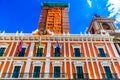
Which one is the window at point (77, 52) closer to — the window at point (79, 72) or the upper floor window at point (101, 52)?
the window at point (79, 72)

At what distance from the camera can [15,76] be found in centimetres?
2444

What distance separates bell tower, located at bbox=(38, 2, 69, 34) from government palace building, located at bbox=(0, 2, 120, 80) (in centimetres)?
1180

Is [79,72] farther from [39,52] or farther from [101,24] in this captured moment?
[101,24]

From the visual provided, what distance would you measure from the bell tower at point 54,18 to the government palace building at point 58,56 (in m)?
11.8

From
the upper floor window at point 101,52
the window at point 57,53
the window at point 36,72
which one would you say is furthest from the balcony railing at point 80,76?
the upper floor window at point 101,52

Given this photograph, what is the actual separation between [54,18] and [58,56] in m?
19.8

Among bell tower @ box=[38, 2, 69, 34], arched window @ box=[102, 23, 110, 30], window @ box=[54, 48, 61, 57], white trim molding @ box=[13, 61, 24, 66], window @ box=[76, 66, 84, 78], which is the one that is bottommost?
window @ box=[76, 66, 84, 78]

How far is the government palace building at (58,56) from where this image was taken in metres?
24.7

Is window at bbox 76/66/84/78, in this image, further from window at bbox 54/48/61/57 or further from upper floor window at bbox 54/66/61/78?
window at bbox 54/48/61/57

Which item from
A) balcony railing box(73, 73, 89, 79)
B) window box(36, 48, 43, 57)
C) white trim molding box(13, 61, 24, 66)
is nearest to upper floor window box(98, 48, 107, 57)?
balcony railing box(73, 73, 89, 79)

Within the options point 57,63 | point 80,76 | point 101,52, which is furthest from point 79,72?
point 101,52

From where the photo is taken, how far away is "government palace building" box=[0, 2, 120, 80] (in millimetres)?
24688

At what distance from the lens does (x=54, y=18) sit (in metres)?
45.9

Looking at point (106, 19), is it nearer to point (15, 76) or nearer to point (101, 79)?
point (101, 79)
